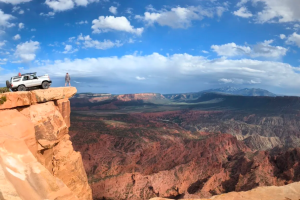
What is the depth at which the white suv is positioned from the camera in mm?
15781

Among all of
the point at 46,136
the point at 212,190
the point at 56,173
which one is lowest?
the point at 212,190

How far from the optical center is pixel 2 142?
8.63 m

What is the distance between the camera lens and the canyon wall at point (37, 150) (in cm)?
759

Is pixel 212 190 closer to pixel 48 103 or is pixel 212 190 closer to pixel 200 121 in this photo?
pixel 48 103

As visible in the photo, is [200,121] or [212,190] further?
[200,121]

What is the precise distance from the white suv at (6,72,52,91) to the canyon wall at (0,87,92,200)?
195 cm

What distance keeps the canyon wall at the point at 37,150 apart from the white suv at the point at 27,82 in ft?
6.38

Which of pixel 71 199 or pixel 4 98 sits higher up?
pixel 4 98

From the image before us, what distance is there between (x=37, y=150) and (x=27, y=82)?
6.70m

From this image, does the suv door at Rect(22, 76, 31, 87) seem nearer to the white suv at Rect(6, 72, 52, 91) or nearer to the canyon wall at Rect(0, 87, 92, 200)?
the white suv at Rect(6, 72, 52, 91)

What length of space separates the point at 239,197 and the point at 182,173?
24.3 meters

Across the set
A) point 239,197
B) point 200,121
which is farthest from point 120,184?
point 200,121

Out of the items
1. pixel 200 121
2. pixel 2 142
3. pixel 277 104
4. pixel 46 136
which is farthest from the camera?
pixel 277 104

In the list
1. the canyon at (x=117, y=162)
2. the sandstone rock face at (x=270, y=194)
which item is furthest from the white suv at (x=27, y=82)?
the sandstone rock face at (x=270, y=194)
